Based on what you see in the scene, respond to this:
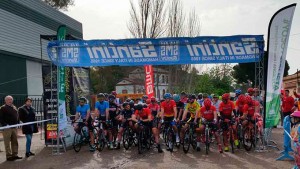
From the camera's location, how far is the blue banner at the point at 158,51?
11977 mm

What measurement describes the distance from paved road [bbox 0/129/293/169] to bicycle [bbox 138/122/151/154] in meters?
0.28

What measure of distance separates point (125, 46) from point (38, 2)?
19.4 meters

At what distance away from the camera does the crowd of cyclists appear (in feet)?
38.0

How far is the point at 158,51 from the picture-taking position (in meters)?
12.3

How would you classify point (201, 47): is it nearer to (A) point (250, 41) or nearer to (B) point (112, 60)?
(A) point (250, 41)

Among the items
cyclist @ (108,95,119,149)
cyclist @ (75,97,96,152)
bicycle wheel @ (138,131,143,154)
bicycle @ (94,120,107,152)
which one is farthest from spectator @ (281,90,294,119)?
cyclist @ (75,97,96,152)

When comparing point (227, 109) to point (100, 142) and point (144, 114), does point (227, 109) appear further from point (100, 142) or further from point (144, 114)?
point (100, 142)

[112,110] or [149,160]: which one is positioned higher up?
[112,110]

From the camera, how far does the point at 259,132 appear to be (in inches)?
471

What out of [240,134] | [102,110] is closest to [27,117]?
[102,110]

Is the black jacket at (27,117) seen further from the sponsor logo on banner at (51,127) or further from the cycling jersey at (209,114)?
the cycling jersey at (209,114)

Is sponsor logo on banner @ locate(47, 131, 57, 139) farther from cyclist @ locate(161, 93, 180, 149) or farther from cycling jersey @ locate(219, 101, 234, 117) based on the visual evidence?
cycling jersey @ locate(219, 101, 234, 117)

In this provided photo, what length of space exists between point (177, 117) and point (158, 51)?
8.17ft

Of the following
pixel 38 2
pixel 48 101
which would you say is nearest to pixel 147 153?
pixel 48 101
